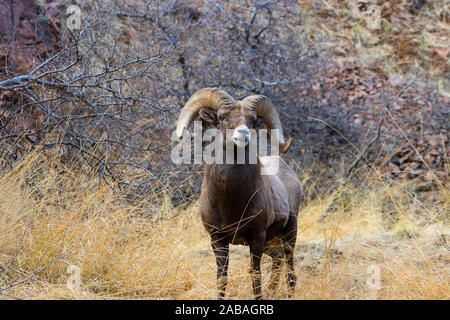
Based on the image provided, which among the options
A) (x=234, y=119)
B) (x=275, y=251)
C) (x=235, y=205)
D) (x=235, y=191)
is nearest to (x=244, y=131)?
(x=234, y=119)

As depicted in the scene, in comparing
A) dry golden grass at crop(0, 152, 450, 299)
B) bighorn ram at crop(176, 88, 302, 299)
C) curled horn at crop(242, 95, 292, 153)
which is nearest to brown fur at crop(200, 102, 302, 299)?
bighorn ram at crop(176, 88, 302, 299)

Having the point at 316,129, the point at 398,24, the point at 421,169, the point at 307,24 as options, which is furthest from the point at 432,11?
the point at 316,129

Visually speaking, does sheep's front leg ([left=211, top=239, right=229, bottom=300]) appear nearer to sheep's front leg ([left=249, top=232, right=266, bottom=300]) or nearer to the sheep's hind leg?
sheep's front leg ([left=249, top=232, right=266, bottom=300])

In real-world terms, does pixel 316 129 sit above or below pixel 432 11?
below

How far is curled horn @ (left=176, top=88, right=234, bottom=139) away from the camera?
15.9 ft

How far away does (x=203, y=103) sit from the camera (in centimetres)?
506

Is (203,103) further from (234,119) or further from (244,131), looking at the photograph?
(244,131)

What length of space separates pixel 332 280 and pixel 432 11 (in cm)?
1328

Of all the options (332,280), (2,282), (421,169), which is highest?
(2,282)

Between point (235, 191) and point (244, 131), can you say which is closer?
point (244, 131)

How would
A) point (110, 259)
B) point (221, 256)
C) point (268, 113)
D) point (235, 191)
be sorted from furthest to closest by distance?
point (268, 113) → point (110, 259) → point (221, 256) → point (235, 191)
